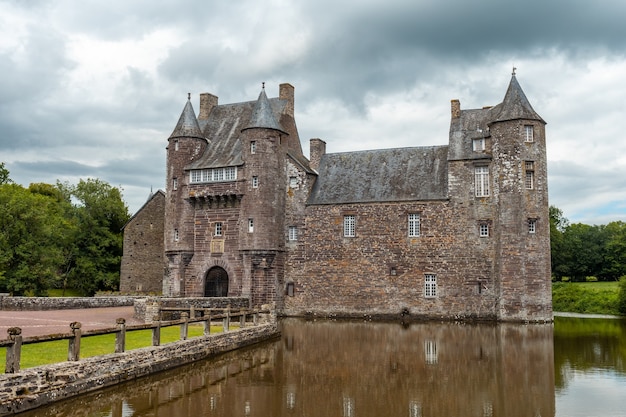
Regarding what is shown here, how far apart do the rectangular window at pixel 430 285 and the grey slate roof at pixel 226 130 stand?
12.2 meters

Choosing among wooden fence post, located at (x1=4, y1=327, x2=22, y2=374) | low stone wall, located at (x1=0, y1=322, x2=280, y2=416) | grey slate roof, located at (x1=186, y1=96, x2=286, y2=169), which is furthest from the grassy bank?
wooden fence post, located at (x1=4, y1=327, x2=22, y2=374)

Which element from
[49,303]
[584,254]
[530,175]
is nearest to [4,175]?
[49,303]

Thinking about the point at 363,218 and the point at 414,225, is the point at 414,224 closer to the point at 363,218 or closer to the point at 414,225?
the point at 414,225

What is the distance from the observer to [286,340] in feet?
67.2

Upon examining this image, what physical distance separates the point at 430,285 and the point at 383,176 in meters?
6.89

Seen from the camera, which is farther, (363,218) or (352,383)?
(363,218)

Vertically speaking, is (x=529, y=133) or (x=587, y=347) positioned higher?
(x=529, y=133)

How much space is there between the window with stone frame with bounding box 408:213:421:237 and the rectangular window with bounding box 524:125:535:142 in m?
6.81

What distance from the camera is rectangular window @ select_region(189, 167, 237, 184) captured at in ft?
107

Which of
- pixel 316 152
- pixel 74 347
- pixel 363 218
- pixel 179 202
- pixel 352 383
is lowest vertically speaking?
pixel 352 383

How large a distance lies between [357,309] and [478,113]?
1298 cm

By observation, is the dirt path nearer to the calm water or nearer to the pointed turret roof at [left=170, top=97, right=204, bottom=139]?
the calm water

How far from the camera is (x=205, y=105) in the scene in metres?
37.0

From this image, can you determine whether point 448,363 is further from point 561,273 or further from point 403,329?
point 561,273
